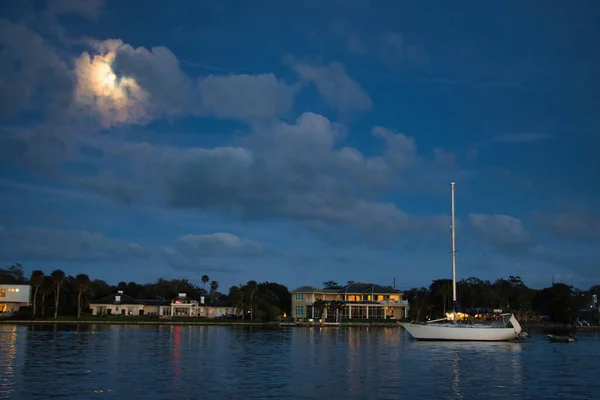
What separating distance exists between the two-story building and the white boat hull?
6158 centimetres

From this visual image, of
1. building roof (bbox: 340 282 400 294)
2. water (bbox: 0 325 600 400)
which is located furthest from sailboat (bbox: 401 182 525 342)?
building roof (bbox: 340 282 400 294)

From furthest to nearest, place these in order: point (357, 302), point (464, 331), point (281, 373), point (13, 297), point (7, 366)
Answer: point (357, 302)
point (13, 297)
point (464, 331)
point (7, 366)
point (281, 373)

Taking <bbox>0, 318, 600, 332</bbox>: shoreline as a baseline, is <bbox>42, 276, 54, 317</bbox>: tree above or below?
above

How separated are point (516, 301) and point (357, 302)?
126ft

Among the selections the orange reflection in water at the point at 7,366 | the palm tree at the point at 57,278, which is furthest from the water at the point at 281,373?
the palm tree at the point at 57,278

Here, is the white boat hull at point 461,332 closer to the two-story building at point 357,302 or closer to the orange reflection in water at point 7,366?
the orange reflection in water at point 7,366

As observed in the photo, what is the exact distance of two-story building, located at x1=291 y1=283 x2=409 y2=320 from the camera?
138 m

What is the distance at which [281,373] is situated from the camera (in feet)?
117

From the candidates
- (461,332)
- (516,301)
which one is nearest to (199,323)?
(461,332)

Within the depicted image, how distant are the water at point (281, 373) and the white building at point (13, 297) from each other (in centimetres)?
8403

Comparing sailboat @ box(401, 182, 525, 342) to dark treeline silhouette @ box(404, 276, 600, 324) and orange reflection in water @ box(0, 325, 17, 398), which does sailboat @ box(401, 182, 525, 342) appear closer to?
orange reflection in water @ box(0, 325, 17, 398)

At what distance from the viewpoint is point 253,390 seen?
93.4 feet

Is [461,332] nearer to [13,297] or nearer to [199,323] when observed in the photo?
[199,323]

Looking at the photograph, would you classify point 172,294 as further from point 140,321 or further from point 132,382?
point 132,382
